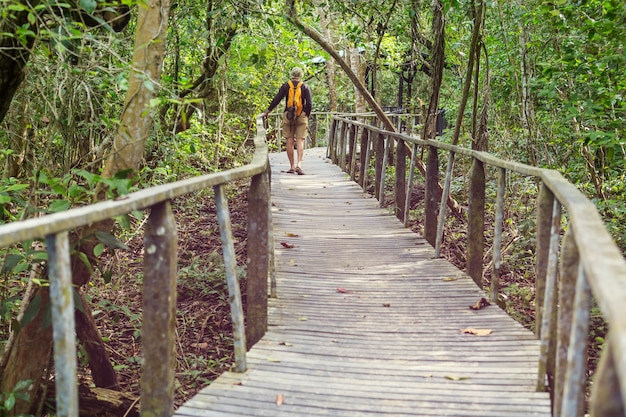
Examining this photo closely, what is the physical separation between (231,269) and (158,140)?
539 cm

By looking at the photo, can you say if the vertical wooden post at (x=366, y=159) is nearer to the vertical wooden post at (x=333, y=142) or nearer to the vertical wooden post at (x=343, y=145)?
the vertical wooden post at (x=343, y=145)

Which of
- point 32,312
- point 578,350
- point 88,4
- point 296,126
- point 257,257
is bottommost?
point 32,312

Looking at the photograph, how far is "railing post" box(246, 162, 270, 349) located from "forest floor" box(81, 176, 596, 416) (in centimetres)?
129

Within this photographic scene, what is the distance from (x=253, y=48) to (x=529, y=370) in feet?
27.6

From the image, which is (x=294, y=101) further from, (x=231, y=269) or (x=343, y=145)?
(x=231, y=269)

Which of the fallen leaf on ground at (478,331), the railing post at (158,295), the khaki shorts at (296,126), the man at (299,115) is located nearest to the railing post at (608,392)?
the railing post at (158,295)

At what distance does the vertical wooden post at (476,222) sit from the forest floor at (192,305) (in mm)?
1239

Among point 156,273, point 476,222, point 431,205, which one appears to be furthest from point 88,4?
point 431,205

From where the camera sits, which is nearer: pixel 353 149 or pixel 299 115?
pixel 299 115

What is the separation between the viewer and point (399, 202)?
8156mm

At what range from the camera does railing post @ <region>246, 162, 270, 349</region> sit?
3.96 meters

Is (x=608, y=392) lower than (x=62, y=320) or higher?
higher

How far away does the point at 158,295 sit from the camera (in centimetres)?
258

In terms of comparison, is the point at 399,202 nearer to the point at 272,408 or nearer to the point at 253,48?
the point at 253,48
